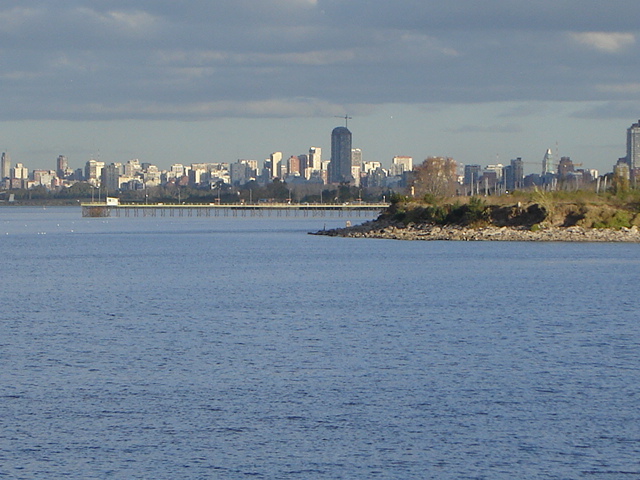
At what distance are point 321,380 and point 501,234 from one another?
227 feet

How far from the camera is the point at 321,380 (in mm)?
22812

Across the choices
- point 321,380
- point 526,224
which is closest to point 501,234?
point 526,224

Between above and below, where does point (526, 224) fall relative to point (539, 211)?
below

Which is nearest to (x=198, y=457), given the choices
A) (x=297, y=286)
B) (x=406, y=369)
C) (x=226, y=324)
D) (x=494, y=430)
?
(x=494, y=430)

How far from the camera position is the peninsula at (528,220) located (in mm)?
87562

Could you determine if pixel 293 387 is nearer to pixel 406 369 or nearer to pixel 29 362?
pixel 406 369

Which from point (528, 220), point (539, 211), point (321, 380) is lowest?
point (321, 380)

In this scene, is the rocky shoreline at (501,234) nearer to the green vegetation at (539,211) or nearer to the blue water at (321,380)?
the green vegetation at (539,211)

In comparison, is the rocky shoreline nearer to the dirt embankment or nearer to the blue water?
the dirt embankment

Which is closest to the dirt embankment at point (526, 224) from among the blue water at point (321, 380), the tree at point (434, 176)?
the blue water at point (321, 380)

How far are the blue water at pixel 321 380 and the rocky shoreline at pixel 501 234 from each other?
38808mm

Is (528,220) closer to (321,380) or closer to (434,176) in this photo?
(321,380)

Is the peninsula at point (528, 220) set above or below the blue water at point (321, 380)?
above

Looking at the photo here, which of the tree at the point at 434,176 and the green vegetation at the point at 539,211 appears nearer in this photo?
the green vegetation at the point at 539,211
